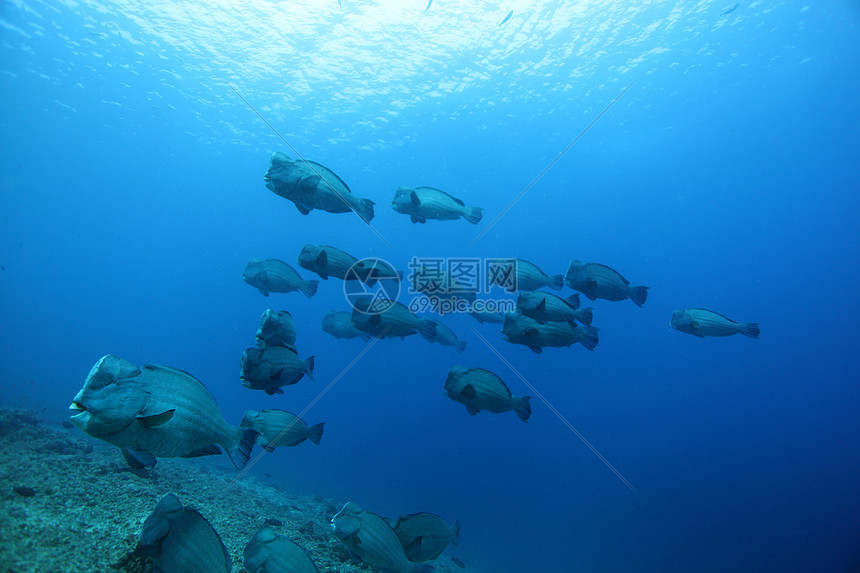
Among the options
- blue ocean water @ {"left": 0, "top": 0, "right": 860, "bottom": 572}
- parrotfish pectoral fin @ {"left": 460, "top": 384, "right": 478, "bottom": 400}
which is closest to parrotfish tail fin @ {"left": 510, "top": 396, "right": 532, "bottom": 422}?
parrotfish pectoral fin @ {"left": 460, "top": 384, "right": 478, "bottom": 400}

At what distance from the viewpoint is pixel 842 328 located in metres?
42.2

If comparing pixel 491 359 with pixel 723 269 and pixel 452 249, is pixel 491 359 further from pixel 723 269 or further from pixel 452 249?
pixel 723 269

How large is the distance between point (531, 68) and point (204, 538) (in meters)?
24.9

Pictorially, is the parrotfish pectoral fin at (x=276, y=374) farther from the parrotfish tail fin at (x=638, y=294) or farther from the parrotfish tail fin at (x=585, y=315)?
the parrotfish tail fin at (x=638, y=294)

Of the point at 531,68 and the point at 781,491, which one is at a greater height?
the point at 531,68

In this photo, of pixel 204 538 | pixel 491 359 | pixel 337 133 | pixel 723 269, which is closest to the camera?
pixel 204 538

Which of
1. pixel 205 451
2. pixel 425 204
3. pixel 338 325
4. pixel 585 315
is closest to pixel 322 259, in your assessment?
pixel 425 204

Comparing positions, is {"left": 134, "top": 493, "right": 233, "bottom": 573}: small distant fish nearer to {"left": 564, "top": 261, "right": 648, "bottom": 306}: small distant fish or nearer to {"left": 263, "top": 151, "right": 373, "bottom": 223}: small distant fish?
{"left": 263, "top": 151, "right": 373, "bottom": 223}: small distant fish

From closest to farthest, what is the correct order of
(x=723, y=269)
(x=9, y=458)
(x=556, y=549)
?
(x=9, y=458)
(x=556, y=549)
(x=723, y=269)

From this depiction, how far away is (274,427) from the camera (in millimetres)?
4230

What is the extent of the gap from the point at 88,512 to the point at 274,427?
7.45 feet

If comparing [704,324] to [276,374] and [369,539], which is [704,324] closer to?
[369,539]

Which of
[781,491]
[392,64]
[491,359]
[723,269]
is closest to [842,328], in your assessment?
→ [723,269]

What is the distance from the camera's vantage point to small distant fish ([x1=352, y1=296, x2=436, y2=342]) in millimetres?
5250
